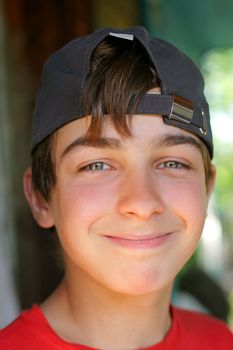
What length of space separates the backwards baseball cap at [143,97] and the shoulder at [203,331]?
1.95 ft

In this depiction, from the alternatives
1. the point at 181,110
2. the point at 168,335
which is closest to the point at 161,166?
the point at 181,110

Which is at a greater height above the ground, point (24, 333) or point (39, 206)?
point (39, 206)

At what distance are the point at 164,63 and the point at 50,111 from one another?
1.07 ft

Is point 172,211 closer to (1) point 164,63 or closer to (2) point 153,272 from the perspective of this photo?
(2) point 153,272

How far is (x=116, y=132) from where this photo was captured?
62.5 inches

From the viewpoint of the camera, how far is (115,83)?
162 cm

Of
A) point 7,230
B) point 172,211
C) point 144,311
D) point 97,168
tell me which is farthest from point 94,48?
point 7,230

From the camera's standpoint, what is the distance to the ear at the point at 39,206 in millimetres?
1829

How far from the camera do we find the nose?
155 centimetres

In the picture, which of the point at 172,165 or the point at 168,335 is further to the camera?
the point at 168,335

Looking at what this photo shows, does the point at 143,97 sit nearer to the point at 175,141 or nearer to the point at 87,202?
the point at 175,141

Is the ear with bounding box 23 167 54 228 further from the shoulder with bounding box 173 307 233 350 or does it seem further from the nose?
the shoulder with bounding box 173 307 233 350

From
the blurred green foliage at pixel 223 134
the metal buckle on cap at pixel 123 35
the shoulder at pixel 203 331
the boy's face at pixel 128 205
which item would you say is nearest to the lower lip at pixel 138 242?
the boy's face at pixel 128 205

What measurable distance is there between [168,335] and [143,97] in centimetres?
71
